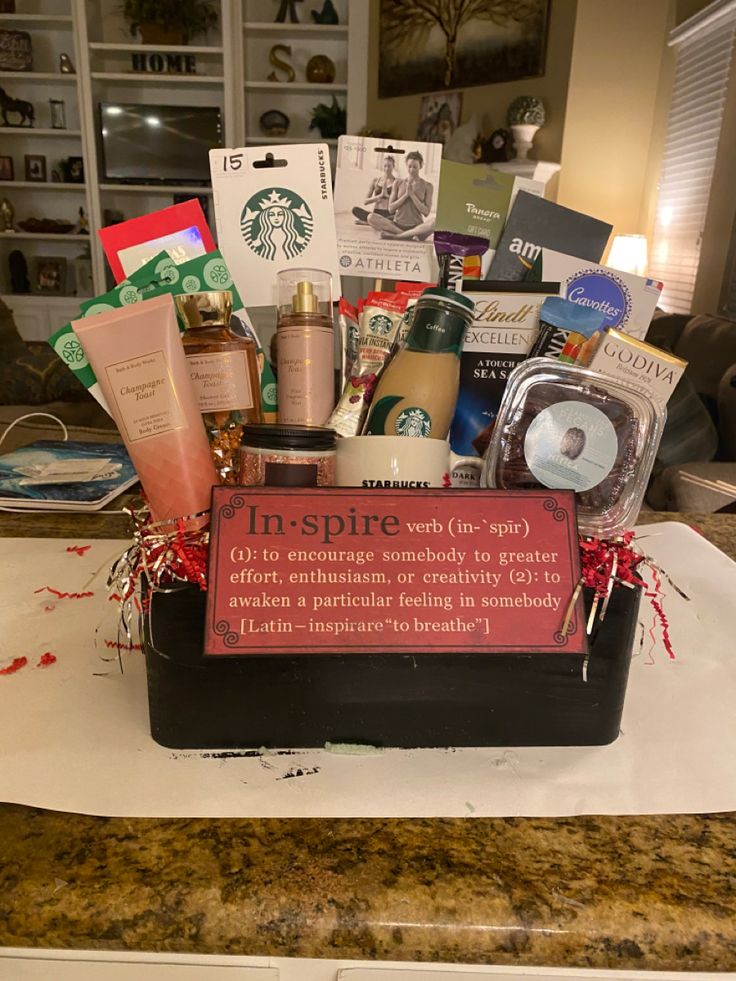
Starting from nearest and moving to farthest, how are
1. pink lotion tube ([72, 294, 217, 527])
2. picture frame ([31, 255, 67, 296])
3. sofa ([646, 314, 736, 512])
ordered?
pink lotion tube ([72, 294, 217, 527]), sofa ([646, 314, 736, 512]), picture frame ([31, 255, 67, 296])

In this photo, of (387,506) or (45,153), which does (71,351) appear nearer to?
(387,506)

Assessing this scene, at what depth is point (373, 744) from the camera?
0.51m

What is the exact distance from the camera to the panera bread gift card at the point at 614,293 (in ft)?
2.18

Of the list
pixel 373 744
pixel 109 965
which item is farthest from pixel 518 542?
pixel 109 965

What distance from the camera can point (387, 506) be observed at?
1.65 feet

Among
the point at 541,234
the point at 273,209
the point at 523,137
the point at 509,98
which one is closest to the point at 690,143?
the point at 523,137

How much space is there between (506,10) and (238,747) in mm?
4352

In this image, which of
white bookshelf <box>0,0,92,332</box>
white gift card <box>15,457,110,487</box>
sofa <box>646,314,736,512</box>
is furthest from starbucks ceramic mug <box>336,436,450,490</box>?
white bookshelf <box>0,0,92,332</box>

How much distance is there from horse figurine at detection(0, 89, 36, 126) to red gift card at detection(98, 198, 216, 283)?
454 cm

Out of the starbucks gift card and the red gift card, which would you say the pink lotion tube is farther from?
the starbucks gift card

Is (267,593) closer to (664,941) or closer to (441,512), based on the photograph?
(441,512)

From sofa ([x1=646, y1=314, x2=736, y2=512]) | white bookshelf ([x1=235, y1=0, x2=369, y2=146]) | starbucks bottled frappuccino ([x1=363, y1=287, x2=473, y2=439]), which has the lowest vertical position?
sofa ([x1=646, y1=314, x2=736, y2=512])

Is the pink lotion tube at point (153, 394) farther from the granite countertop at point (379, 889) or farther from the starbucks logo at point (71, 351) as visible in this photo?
the granite countertop at point (379, 889)

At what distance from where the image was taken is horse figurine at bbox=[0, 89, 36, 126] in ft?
13.8
